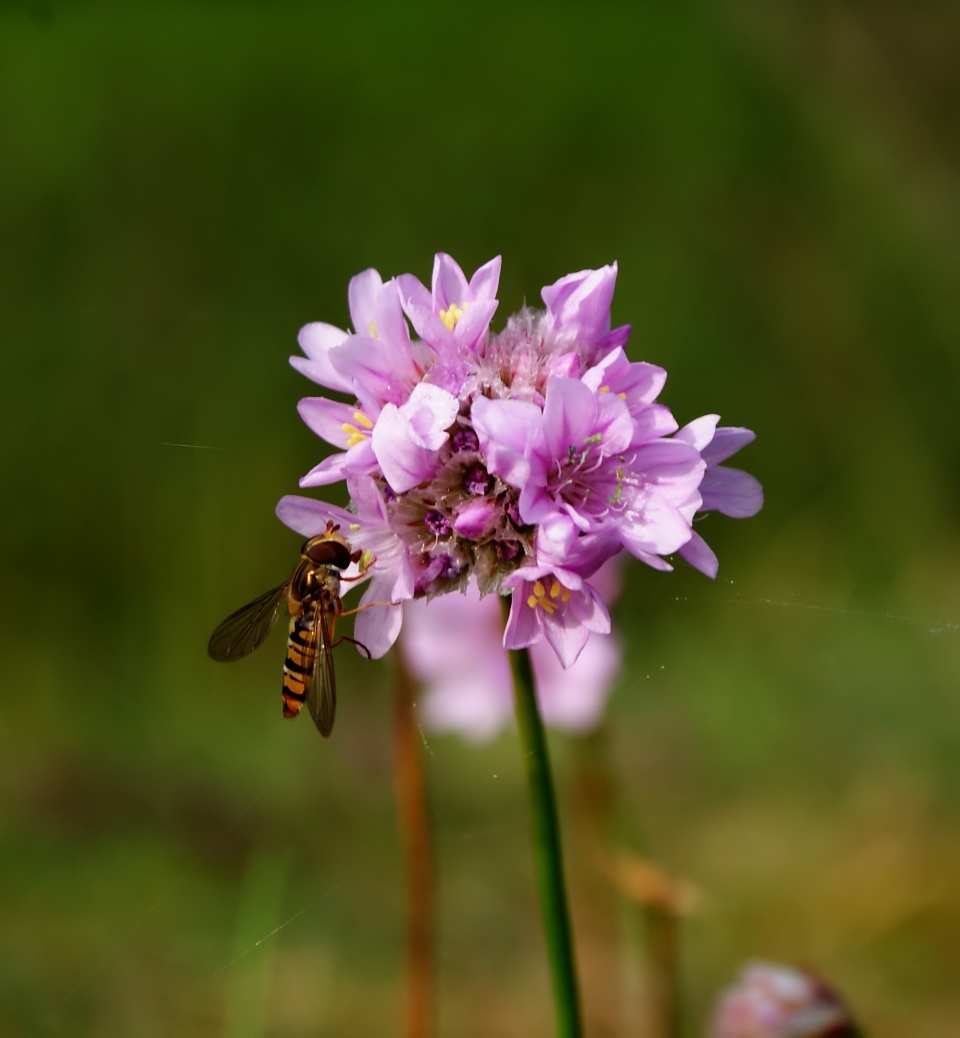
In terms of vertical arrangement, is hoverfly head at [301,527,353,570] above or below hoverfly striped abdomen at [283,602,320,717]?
above

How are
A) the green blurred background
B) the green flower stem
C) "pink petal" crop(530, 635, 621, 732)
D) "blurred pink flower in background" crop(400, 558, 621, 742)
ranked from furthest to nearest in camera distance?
the green blurred background, "blurred pink flower in background" crop(400, 558, 621, 742), "pink petal" crop(530, 635, 621, 732), the green flower stem

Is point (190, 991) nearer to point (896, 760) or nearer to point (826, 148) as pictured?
point (896, 760)

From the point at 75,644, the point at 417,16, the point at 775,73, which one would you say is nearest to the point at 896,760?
the point at 75,644

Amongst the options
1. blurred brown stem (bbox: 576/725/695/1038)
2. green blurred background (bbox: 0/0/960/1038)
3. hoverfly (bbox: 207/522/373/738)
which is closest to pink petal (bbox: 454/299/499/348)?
hoverfly (bbox: 207/522/373/738)

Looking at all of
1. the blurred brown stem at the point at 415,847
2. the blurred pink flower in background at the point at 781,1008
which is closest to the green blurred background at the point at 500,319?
the blurred brown stem at the point at 415,847

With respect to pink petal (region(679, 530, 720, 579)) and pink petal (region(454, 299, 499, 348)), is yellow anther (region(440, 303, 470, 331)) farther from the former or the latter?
pink petal (region(679, 530, 720, 579))

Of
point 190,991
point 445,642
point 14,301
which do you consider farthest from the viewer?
point 14,301
